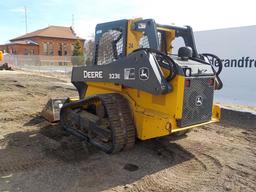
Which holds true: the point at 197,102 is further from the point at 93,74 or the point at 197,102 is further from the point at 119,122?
the point at 93,74

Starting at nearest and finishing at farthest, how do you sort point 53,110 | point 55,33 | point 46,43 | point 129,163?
point 129,163 → point 53,110 → point 46,43 → point 55,33

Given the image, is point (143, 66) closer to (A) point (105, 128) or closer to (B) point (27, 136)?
(A) point (105, 128)

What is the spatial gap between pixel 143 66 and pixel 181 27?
63.1 inches

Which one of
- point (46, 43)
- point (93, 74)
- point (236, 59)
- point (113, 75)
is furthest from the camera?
point (46, 43)

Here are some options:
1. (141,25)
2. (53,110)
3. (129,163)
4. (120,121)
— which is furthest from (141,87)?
(53,110)

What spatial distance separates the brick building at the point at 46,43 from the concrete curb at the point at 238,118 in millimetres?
56923

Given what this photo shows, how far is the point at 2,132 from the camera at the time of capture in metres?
6.07

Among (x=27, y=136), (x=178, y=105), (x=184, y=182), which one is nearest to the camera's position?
(x=184, y=182)

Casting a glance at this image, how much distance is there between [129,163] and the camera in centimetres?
460

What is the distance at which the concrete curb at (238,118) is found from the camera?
24.4 feet

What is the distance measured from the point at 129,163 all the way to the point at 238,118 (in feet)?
15.1

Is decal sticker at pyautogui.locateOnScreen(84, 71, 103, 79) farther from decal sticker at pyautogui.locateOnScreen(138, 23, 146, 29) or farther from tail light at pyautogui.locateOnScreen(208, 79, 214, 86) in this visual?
tail light at pyautogui.locateOnScreen(208, 79, 214, 86)

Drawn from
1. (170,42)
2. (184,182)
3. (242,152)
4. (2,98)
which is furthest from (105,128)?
(2,98)

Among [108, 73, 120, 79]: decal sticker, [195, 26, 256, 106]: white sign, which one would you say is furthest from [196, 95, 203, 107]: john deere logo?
[195, 26, 256, 106]: white sign
